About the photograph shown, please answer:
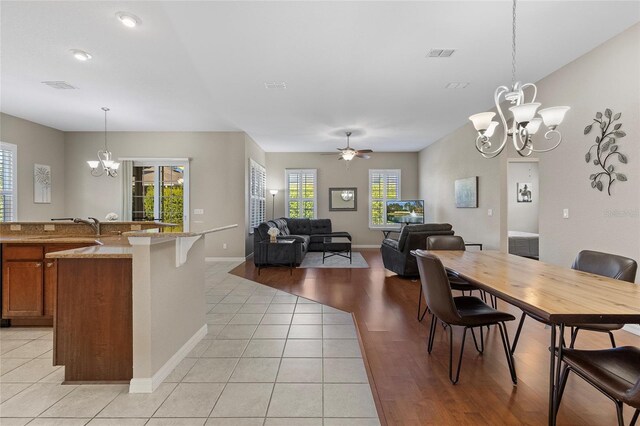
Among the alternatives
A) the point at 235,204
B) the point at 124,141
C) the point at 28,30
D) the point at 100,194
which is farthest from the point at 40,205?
the point at 28,30

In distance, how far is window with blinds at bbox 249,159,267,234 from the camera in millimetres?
7090

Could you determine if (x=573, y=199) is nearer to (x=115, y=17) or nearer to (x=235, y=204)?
(x=115, y=17)

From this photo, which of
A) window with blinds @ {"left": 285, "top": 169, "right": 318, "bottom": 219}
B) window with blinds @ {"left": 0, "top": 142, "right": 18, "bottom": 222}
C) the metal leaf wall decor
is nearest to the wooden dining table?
the metal leaf wall decor

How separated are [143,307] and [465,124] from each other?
20.7ft

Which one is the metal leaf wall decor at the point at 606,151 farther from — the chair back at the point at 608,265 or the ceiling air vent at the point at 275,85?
the ceiling air vent at the point at 275,85

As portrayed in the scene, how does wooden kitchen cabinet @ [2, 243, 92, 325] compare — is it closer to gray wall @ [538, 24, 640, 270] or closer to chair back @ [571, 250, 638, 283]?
chair back @ [571, 250, 638, 283]

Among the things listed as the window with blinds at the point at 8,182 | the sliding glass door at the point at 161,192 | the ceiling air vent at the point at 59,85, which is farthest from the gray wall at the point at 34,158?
the ceiling air vent at the point at 59,85

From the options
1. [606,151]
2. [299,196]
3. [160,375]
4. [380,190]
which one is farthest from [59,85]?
[380,190]

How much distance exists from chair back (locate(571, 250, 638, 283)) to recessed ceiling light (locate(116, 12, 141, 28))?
4492 mm

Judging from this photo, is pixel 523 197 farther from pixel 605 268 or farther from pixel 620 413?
pixel 620 413

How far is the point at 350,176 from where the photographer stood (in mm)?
8922

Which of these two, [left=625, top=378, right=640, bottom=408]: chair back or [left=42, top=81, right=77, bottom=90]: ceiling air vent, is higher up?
[left=42, top=81, right=77, bottom=90]: ceiling air vent

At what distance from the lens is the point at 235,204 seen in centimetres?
661

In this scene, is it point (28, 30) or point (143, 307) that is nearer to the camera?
point (143, 307)
